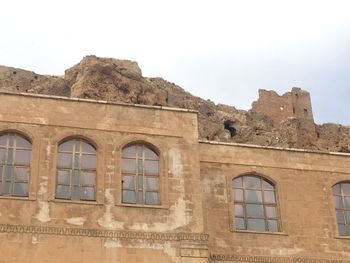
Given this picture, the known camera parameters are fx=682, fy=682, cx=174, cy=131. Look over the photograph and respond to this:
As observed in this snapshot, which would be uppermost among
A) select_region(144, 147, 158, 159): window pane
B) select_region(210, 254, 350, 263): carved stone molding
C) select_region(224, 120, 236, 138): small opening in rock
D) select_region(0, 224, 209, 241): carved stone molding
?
select_region(224, 120, 236, 138): small opening in rock

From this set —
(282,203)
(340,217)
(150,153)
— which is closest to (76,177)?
(150,153)

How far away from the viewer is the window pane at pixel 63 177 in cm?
1852

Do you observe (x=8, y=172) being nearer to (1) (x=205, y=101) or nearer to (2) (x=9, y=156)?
(2) (x=9, y=156)

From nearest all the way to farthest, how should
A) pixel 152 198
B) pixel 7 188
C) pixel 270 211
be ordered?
1. pixel 7 188
2. pixel 152 198
3. pixel 270 211

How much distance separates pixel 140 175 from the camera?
754 inches

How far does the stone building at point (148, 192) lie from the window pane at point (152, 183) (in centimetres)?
3

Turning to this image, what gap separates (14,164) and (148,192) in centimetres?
373

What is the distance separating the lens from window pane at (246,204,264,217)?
2075 cm

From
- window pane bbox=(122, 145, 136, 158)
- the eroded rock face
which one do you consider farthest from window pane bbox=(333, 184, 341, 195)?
the eroded rock face

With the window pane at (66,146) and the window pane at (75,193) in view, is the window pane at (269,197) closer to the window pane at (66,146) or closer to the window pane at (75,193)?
the window pane at (75,193)

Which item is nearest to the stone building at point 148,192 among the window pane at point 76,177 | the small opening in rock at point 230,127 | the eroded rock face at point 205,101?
the window pane at point 76,177

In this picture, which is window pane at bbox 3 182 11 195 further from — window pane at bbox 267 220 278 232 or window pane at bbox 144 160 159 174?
window pane at bbox 267 220 278 232

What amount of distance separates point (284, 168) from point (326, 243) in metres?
2.64

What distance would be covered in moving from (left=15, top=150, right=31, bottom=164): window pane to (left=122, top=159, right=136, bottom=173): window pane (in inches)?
104
